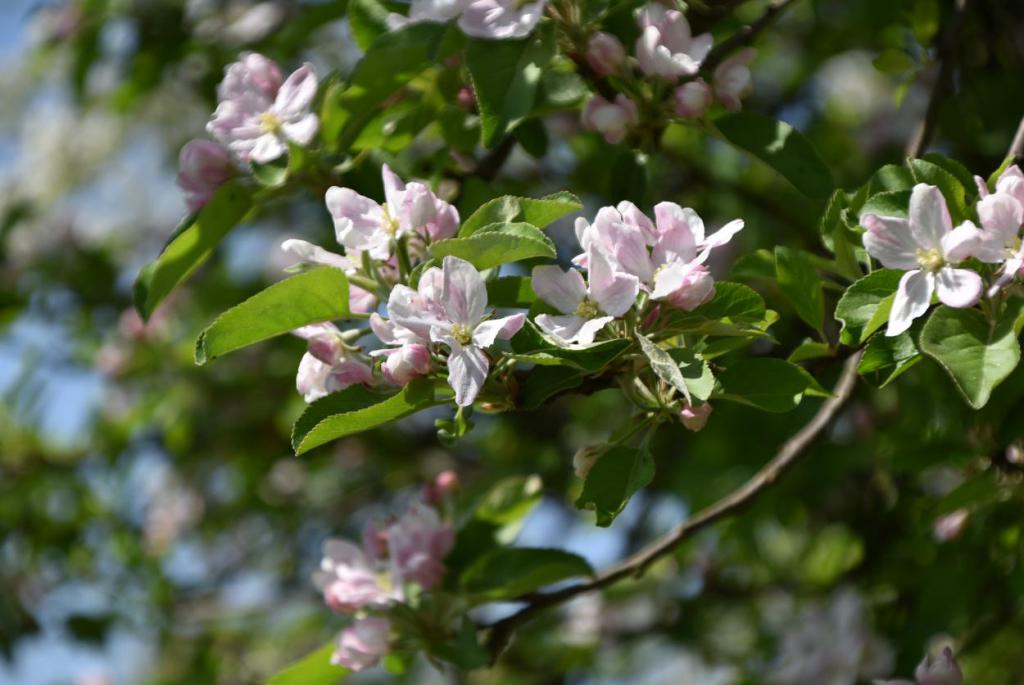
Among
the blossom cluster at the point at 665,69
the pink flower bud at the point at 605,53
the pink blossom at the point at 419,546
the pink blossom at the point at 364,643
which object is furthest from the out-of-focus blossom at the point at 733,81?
the pink blossom at the point at 364,643

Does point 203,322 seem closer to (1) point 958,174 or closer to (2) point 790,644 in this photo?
(2) point 790,644

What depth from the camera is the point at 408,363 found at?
1.10 metres

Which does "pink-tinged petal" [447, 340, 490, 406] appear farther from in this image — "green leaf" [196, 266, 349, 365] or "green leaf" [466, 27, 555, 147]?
"green leaf" [466, 27, 555, 147]

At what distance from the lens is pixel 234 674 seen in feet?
10.5

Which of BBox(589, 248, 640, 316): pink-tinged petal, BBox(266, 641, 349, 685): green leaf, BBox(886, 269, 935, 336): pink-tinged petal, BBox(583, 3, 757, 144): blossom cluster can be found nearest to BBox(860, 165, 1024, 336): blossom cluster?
BBox(886, 269, 935, 336): pink-tinged petal

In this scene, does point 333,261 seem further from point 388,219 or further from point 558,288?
point 558,288

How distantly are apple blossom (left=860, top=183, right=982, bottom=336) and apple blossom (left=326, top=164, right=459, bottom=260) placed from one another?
38 cm

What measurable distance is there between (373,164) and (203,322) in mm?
1973

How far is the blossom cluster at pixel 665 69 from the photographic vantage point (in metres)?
1.33

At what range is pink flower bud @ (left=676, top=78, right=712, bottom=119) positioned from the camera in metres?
1.38

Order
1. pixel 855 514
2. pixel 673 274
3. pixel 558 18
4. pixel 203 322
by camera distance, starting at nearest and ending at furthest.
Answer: pixel 673 274
pixel 558 18
pixel 855 514
pixel 203 322

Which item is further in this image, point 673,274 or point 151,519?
point 151,519

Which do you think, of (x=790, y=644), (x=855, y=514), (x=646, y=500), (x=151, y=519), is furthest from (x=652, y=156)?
(x=151, y=519)

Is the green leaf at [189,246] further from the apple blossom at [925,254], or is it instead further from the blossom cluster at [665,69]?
the apple blossom at [925,254]
